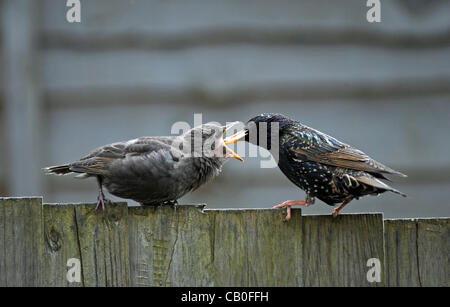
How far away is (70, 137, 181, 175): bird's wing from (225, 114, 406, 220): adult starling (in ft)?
1.47

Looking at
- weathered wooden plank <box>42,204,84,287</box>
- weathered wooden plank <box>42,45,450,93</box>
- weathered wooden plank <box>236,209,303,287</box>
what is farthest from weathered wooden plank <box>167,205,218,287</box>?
weathered wooden plank <box>42,45,450,93</box>

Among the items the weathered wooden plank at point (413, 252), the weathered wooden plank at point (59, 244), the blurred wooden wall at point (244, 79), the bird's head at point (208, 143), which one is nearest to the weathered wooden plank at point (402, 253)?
the weathered wooden plank at point (413, 252)

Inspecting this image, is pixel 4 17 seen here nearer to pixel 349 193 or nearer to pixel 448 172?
pixel 349 193

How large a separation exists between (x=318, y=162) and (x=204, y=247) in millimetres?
939

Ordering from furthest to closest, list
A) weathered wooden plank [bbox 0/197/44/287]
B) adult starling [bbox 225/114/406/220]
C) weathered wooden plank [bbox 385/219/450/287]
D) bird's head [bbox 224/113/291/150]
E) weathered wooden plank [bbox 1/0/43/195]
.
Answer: weathered wooden plank [bbox 1/0/43/195] < bird's head [bbox 224/113/291/150] < adult starling [bbox 225/114/406/220] < weathered wooden plank [bbox 385/219/450/287] < weathered wooden plank [bbox 0/197/44/287]

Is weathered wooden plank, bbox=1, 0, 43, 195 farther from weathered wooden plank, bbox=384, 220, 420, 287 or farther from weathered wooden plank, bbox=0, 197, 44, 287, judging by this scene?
weathered wooden plank, bbox=384, 220, 420, 287

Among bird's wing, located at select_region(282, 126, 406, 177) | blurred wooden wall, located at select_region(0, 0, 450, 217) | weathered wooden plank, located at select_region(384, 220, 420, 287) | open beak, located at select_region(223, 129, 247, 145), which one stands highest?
blurred wooden wall, located at select_region(0, 0, 450, 217)

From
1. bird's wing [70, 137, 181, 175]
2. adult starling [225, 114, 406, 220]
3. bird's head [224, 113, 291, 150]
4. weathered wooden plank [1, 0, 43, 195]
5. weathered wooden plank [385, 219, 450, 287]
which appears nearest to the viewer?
weathered wooden plank [385, 219, 450, 287]

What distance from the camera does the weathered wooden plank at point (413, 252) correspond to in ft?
9.45

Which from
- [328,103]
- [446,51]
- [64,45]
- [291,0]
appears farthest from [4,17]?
[446,51]

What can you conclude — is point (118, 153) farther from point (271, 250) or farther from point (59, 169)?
point (271, 250)

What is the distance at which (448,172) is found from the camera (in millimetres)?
4418

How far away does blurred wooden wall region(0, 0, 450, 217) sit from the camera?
439 centimetres

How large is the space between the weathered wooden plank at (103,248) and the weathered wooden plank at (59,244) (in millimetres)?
27
